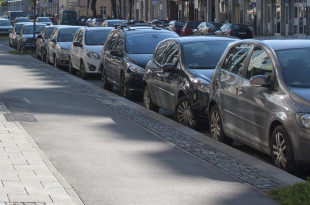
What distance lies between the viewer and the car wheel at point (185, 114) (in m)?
13.6

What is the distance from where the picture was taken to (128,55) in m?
18.9

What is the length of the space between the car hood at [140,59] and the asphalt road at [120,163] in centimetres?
259

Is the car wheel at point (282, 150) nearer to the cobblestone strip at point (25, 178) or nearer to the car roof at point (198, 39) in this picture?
the cobblestone strip at point (25, 178)

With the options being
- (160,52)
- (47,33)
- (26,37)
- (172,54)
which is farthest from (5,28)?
(172,54)

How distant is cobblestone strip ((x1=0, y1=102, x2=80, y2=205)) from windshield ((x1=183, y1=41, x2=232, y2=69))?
4301 millimetres

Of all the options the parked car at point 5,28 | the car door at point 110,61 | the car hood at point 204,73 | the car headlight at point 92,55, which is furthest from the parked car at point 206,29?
the car hood at point 204,73

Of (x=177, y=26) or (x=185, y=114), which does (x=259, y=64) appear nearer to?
(x=185, y=114)

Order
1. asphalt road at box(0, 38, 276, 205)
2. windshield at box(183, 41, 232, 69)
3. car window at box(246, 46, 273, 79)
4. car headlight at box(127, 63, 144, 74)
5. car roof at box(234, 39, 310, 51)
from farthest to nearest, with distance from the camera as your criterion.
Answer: car headlight at box(127, 63, 144, 74) → windshield at box(183, 41, 232, 69) → car roof at box(234, 39, 310, 51) → car window at box(246, 46, 273, 79) → asphalt road at box(0, 38, 276, 205)

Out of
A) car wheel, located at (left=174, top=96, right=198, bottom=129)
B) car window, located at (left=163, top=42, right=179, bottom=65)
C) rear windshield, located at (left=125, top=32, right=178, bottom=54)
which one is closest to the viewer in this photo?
car wheel, located at (left=174, top=96, right=198, bottom=129)

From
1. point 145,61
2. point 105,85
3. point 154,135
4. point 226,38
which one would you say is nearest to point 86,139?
point 154,135

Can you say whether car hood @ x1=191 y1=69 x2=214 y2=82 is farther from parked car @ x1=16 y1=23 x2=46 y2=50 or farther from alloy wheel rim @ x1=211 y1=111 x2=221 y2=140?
parked car @ x1=16 y1=23 x2=46 y2=50

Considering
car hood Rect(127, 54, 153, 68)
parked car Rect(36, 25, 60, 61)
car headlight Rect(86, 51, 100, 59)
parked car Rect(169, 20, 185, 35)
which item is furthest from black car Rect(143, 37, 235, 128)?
parked car Rect(169, 20, 185, 35)

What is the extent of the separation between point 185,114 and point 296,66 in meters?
3.64

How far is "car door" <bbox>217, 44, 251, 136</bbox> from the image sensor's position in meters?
11.1
